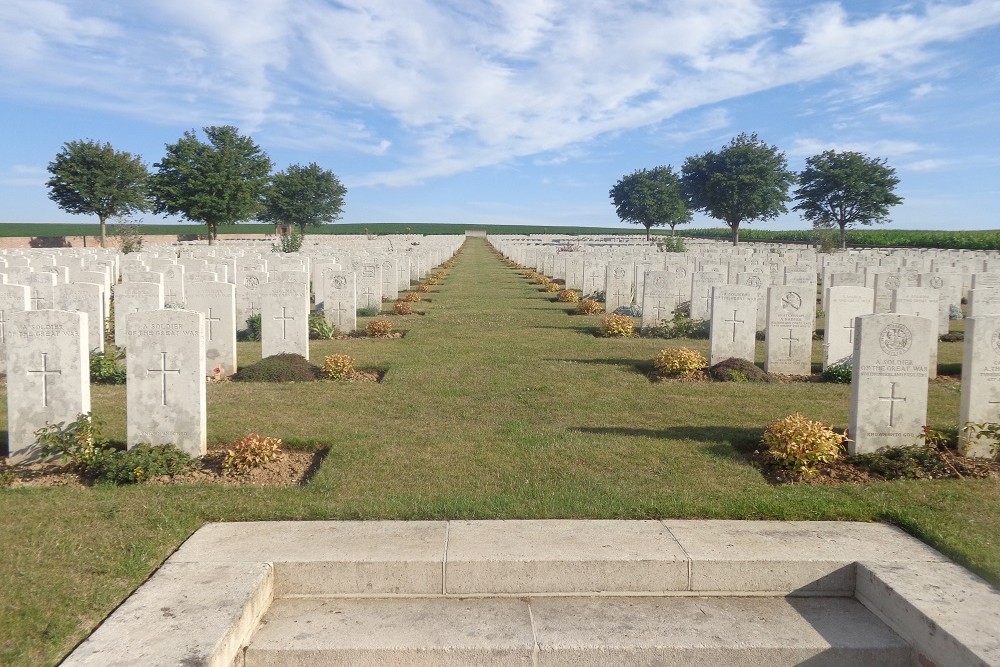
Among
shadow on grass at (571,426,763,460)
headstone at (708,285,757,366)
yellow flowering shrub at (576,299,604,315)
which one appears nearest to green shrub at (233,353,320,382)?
shadow on grass at (571,426,763,460)

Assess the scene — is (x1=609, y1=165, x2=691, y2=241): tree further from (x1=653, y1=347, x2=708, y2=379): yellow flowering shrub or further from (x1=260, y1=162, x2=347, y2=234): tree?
(x1=653, y1=347, x2=708, y2=379): yellow flowering shrub

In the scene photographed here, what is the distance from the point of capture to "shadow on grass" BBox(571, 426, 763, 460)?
7.35m

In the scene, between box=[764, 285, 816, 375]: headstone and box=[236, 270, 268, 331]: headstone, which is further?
box=[236, 270, 268, 331]: headstone

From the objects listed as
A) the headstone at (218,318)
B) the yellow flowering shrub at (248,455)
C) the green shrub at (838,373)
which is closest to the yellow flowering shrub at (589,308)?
the green shrub at (838,373)

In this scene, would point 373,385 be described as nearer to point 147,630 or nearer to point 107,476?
point 107,476

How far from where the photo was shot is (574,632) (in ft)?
13.5

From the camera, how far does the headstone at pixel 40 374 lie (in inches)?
265

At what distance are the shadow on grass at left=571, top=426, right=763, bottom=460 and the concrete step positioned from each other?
277cm

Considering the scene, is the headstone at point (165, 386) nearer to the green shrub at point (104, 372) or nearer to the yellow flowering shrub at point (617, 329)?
the green shrub at point (104, 372)

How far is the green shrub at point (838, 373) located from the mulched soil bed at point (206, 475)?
7.55 meters

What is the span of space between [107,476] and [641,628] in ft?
15.0

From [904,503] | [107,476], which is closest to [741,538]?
[904,503]

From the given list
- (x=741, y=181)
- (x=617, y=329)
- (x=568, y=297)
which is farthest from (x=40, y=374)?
(x=741, y=181)

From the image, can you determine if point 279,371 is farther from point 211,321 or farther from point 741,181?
point 741,181
